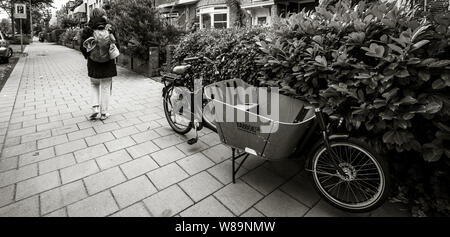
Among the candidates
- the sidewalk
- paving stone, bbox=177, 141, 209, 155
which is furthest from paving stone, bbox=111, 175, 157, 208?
paving stone, bbox=177, 141, 209, 155

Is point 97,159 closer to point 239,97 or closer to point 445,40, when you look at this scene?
point 239,97

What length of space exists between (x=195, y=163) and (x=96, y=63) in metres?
2.72

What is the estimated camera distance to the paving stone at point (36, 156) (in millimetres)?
3254

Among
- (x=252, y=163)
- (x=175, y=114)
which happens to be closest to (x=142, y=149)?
(x=175, y=114)

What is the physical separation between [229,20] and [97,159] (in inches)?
609

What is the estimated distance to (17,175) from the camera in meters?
2.94

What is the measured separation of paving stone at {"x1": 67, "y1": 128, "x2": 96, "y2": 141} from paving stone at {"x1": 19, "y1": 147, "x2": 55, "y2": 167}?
0.40 m

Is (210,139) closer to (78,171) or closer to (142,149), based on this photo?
(142,149)

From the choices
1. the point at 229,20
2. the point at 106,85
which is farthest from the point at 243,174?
the point at 229,20

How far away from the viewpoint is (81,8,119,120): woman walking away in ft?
13.9

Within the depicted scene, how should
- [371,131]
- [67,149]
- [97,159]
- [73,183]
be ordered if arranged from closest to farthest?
[371,131]
[73,183]
[97,159]
[67,149]

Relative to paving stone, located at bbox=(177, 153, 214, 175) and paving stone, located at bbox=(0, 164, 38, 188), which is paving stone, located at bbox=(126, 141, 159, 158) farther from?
paving stone, located at bbox=(0, 164, 38, 188)

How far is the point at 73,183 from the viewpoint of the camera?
279 cm

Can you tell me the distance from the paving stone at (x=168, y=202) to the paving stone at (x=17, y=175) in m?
1.55
